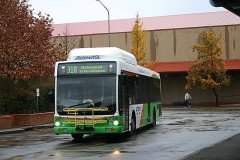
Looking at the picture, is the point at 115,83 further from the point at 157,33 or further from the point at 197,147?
the point at 157,33

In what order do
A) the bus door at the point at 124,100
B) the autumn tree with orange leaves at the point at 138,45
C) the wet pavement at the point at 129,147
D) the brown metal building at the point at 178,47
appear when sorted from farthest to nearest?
the brown metal building at the point at 178,47 < the autumn tree with orange leaves at the point at 138,45 < the bus door at the point at 124,100 < the wet pavement at the point at 129,147

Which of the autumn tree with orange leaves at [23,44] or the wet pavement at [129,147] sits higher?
the autumn tree with orange leaves at [23,44]

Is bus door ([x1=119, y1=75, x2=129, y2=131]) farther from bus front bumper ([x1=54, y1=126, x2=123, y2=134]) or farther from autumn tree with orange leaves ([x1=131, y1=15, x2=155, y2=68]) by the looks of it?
autumn tree with orange leaves ([x1=131, y1=15, x2=155, y2=68])

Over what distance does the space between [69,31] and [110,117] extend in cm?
5432

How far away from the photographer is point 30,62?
32.0 m

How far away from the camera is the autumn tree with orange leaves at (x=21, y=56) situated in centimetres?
2981

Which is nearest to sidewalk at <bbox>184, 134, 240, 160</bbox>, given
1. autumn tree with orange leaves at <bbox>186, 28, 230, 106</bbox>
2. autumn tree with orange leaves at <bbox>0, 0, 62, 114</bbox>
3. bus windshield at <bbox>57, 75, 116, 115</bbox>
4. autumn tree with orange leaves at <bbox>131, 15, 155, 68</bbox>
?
bus windshield at <bbox>57, 75, 116, 115</bbox>

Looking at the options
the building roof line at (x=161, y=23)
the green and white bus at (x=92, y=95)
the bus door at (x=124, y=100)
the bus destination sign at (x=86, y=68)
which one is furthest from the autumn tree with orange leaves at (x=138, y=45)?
the bus destination sign at (x=86, y=68)

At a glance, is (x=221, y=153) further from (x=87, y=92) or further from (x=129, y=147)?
(x=87, y=92)

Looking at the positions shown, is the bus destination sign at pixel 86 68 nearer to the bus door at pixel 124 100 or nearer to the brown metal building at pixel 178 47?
the bus door at pixel 124 100

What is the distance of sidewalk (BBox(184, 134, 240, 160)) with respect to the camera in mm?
12992

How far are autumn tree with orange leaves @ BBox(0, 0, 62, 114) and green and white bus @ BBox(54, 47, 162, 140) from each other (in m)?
10.5

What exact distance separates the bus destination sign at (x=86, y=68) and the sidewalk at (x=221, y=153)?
4.95 meters

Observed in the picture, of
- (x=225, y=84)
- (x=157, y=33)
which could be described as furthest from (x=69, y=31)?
(x=225, y=84)
